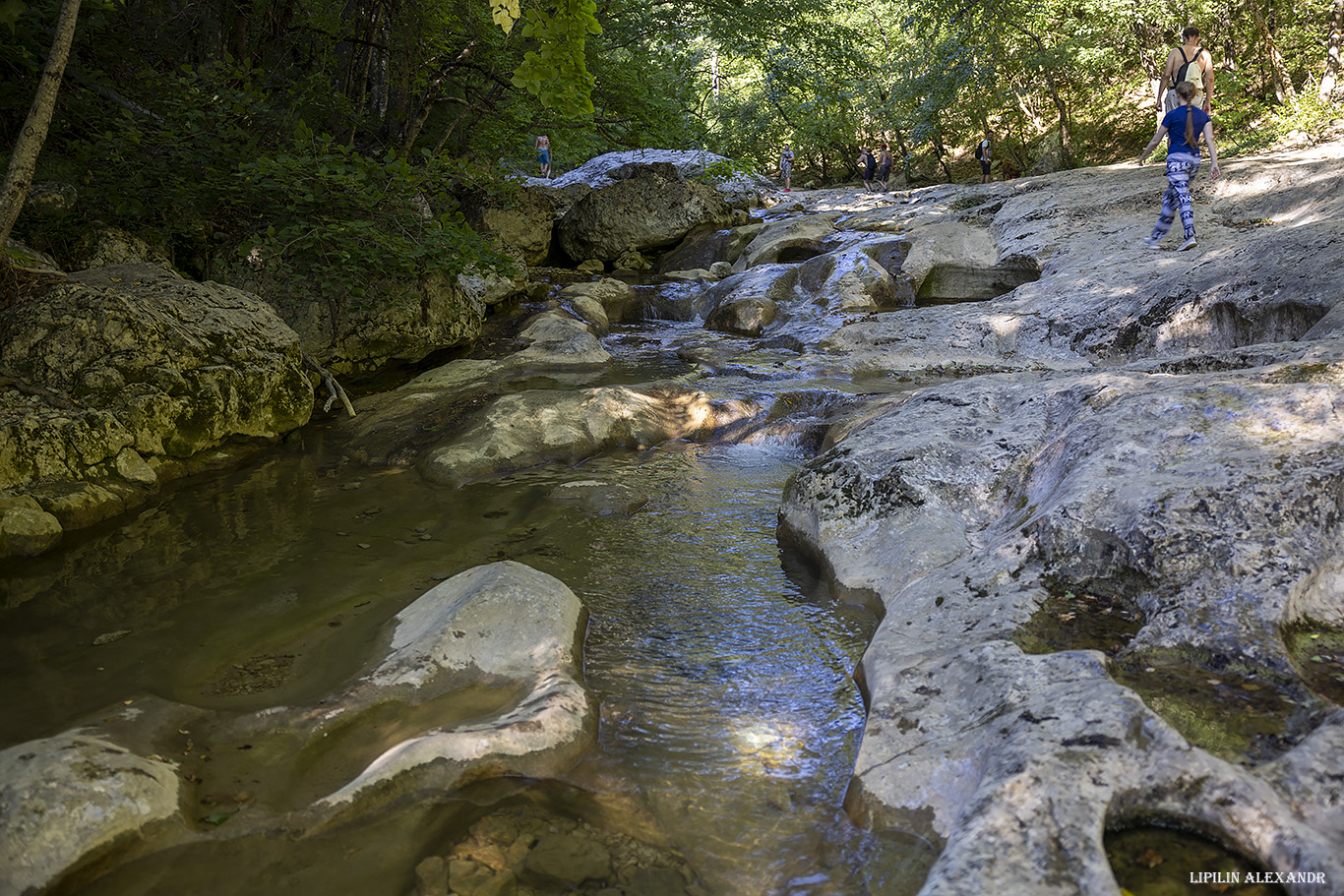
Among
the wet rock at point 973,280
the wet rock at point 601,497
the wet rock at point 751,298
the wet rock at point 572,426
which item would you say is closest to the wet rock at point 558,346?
the wet rock at point 572,426

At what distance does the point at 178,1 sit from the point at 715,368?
279 inches

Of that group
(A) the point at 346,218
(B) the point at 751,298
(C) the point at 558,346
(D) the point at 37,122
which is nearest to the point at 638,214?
(B) the point at 751,298

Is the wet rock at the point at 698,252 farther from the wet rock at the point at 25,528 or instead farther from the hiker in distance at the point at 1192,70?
the wet rock at the point at 25,528

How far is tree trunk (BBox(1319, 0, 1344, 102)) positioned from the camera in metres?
12.8

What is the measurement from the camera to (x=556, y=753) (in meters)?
2.86

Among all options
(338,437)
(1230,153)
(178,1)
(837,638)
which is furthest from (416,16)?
(1230,153)

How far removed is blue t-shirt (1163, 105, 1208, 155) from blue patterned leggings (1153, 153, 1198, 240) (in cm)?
7

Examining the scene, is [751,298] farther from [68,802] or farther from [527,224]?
[68,802]

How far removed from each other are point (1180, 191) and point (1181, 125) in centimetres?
77

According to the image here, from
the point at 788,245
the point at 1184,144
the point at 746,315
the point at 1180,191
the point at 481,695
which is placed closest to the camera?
the point at 481,695

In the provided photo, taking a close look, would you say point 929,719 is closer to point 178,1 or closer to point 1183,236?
point 1183,236

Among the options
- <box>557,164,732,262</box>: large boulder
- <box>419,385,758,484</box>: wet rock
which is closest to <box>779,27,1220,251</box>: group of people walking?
<box>419,385,758,484</box>: wet rock

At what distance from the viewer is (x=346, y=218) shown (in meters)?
7.21

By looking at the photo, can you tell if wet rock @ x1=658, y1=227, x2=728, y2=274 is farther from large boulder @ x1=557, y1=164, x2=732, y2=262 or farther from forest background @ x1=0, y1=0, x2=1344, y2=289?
forest background @ x1=0, y1=0, x2=1344, y2=289
